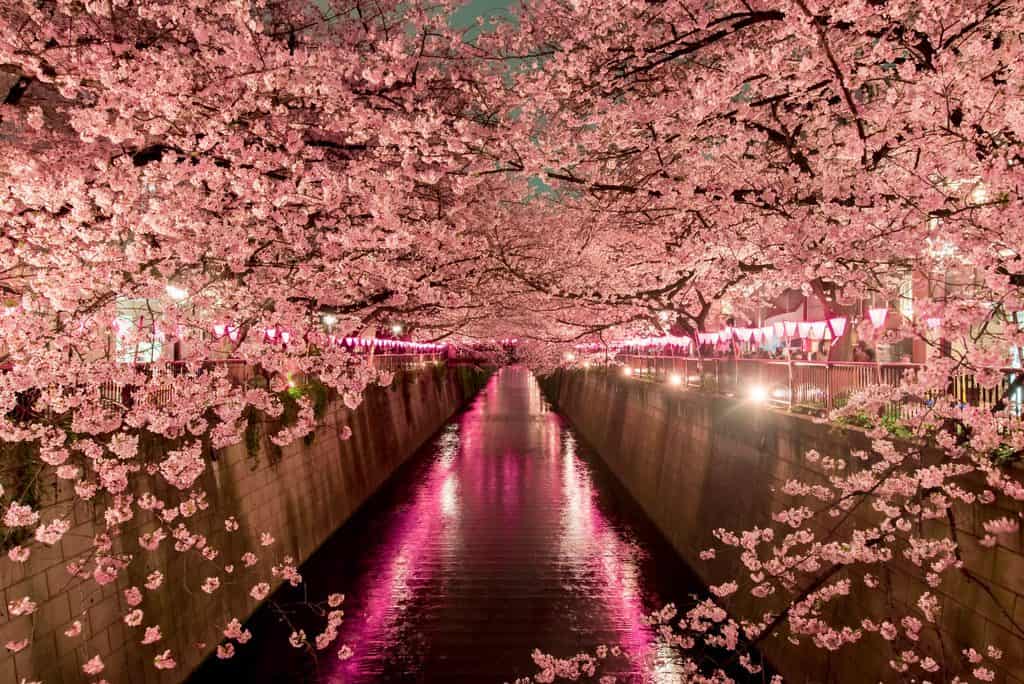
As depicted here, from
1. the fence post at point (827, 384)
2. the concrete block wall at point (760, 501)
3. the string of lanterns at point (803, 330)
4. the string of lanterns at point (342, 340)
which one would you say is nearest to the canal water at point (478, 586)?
the concrete block wall at point (760, 501)

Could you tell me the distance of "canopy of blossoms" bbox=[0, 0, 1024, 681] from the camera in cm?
530

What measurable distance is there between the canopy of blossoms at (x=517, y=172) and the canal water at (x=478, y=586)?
2.74 m

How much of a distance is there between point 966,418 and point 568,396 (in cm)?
4458

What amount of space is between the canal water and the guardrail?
4496 mm

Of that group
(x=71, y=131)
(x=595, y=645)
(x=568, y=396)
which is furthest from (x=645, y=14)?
(x=568, y=396)

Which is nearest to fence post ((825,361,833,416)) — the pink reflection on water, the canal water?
the canal water

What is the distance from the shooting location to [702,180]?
7875 millimetres

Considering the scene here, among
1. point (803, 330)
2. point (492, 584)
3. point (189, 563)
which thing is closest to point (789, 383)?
point (492, 584)

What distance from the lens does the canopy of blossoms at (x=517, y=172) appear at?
530 cm

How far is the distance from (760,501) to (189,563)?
9.33 m

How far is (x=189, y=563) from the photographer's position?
33.5ft

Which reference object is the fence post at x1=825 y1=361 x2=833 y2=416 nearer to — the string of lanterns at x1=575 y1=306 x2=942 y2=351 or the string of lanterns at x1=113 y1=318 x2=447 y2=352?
the string of lanterns at x1=575 y1=306 x2=942 y2=351

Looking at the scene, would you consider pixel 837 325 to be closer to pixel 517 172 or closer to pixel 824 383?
pixel 824 383

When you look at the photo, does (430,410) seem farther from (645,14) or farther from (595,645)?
(645,14)
